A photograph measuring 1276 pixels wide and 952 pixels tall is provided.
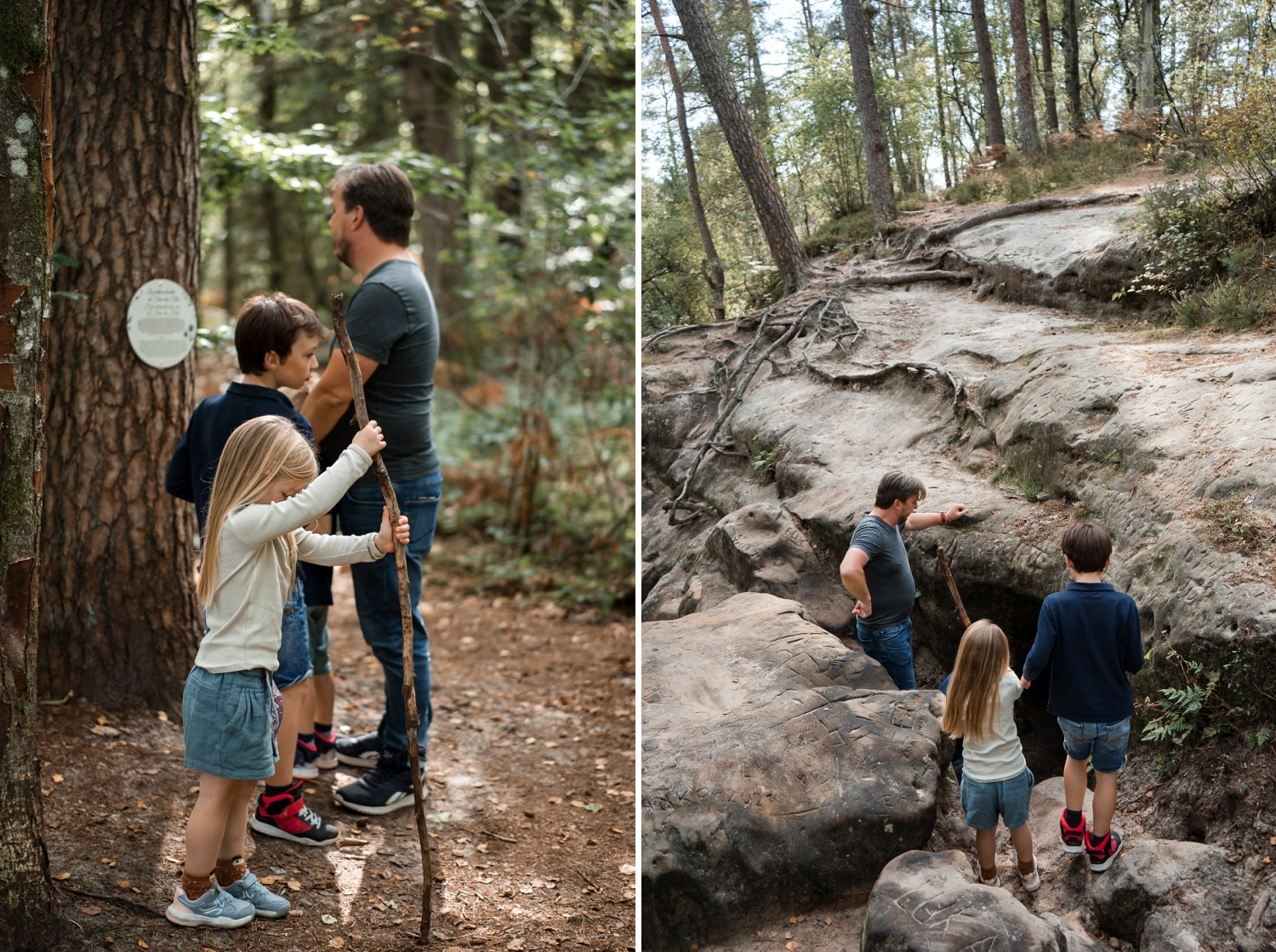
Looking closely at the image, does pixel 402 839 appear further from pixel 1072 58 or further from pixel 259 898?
pixel 1072 58

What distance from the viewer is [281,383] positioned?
3.28 meters

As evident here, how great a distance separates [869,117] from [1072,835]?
1764 millimetres

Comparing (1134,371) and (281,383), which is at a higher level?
(281,383)

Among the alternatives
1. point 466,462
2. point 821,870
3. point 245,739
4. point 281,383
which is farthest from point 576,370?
point 821,870

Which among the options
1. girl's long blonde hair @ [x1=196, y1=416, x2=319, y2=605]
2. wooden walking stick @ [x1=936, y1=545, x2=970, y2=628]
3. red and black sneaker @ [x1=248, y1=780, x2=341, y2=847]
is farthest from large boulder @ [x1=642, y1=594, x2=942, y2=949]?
red and black sneaker @ [x1=248, y1=780, x2=341, y2=847]

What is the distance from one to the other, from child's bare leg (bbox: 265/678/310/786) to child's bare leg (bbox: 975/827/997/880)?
216cm

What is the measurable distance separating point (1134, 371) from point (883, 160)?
2.76 feet

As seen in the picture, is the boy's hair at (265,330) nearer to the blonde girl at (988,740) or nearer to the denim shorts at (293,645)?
the denim shorts at (293,645)

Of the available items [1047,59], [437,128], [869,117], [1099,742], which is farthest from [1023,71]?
[437,128]

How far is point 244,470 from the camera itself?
2.84 m

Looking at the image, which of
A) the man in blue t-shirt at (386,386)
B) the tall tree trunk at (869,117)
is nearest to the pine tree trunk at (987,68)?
the tall tree trunk at (869,117)

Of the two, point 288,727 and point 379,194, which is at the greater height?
point 379,194

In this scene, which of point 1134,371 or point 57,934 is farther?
point 57,934

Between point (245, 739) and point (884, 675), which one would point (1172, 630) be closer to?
point (884, 675)
